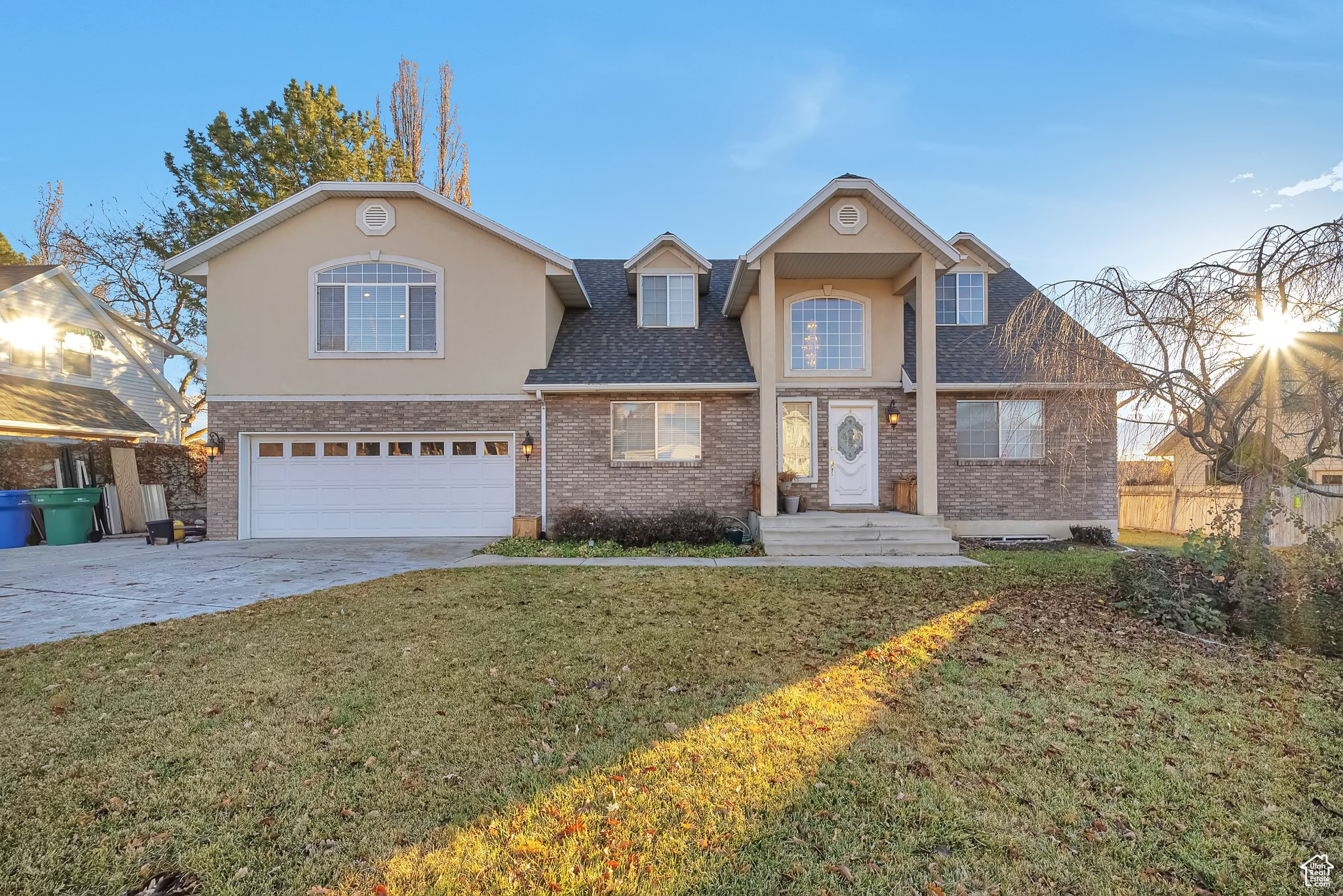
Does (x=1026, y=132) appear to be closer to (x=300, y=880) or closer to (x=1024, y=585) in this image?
(x=1024, y=585)

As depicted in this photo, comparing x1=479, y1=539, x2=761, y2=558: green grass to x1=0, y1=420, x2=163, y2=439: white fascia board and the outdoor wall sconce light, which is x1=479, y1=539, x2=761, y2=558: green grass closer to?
the outdoor wall sconce light

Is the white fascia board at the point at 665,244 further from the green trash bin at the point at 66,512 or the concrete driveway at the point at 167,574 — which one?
the green trash bin at the point at 66,512

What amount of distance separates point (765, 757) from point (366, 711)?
2614 mm

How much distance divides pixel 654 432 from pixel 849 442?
4130 millimetres

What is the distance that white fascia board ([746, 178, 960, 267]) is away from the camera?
10414 millimetres

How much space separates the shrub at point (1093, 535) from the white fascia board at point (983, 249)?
5.86m

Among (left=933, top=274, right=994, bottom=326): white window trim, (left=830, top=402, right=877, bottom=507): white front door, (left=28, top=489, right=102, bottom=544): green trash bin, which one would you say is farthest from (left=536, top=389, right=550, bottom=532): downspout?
(left=28, top=489, right=102, bottom=544): green trash bin

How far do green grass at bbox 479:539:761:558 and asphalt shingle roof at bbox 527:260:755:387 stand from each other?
325 cm

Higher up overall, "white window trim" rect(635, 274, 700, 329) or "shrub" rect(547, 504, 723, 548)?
"white window trim" rect(635, 274, 700, 329)

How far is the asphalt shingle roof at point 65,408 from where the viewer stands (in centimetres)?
1283

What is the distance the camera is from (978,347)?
12406mm

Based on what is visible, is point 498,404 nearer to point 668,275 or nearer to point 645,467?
point 645,467

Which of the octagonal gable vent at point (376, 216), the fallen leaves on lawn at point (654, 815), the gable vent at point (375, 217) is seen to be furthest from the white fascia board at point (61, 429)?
the fallen leaves on lawn at point (654, 815)

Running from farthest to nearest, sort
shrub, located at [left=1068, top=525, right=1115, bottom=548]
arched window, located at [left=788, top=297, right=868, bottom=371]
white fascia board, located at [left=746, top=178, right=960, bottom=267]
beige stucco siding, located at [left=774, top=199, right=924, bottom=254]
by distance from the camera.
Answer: arched window, located at [left=788, top=297, right=868, bottom=371] → shrub, located at [left=1068, top=525, right=1115, bottom=548] → beige stucco siding, located at [left=774, top=199, right=924, bottom=254] → white fascia board, located at [left=746, top=178, right=960, bottom=267]
